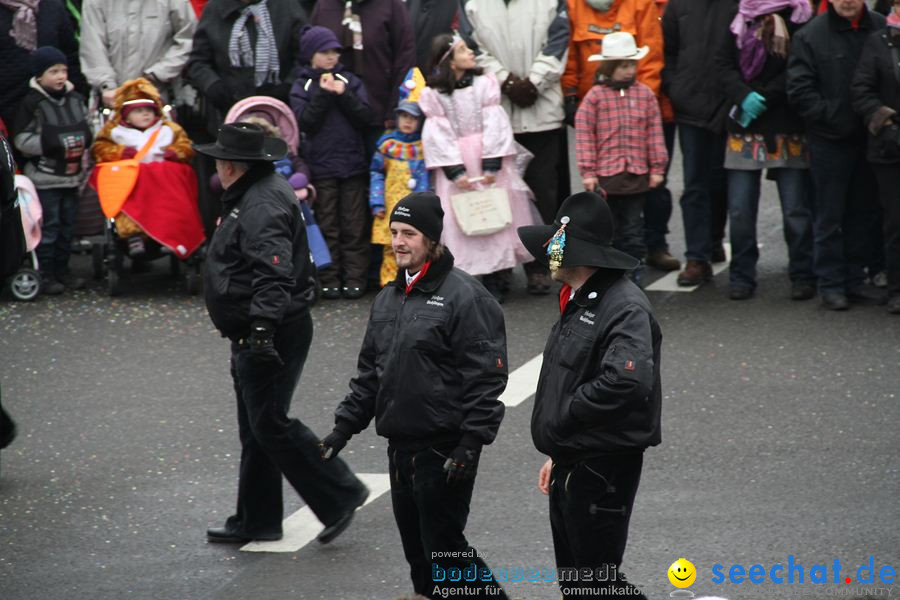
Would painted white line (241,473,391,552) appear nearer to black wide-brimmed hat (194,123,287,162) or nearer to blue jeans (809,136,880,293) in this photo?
black wide-brimmed hat (194,123,287,162)

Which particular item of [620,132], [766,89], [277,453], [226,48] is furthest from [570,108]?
[277,453]

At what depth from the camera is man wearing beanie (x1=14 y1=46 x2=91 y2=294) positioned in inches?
478

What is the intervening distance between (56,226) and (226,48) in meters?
2.04

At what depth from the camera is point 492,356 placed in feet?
19.7

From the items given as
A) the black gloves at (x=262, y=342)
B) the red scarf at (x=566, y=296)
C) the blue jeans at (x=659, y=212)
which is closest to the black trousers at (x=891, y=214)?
the blue jeans at (x=659, y=212)

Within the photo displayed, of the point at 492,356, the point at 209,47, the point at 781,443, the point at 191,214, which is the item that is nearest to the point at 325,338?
the point at 191,214

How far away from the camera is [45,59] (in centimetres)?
1212

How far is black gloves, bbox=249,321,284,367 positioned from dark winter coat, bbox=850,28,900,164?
5.51 meters

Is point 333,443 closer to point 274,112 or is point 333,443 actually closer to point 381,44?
point 274,112

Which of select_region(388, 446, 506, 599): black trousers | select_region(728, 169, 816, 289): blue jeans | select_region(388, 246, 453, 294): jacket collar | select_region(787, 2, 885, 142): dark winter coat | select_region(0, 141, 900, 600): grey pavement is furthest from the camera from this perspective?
select_region(728, 169, 816, 289): blue jeans

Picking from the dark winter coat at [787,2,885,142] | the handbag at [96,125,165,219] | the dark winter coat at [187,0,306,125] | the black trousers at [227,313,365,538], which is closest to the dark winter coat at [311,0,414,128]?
the dark winter coat at [187,0,306,125]

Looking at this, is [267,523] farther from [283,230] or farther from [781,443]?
[781,443]

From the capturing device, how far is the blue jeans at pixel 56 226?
1230 centimetres

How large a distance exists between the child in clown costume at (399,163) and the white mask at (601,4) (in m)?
1.49
